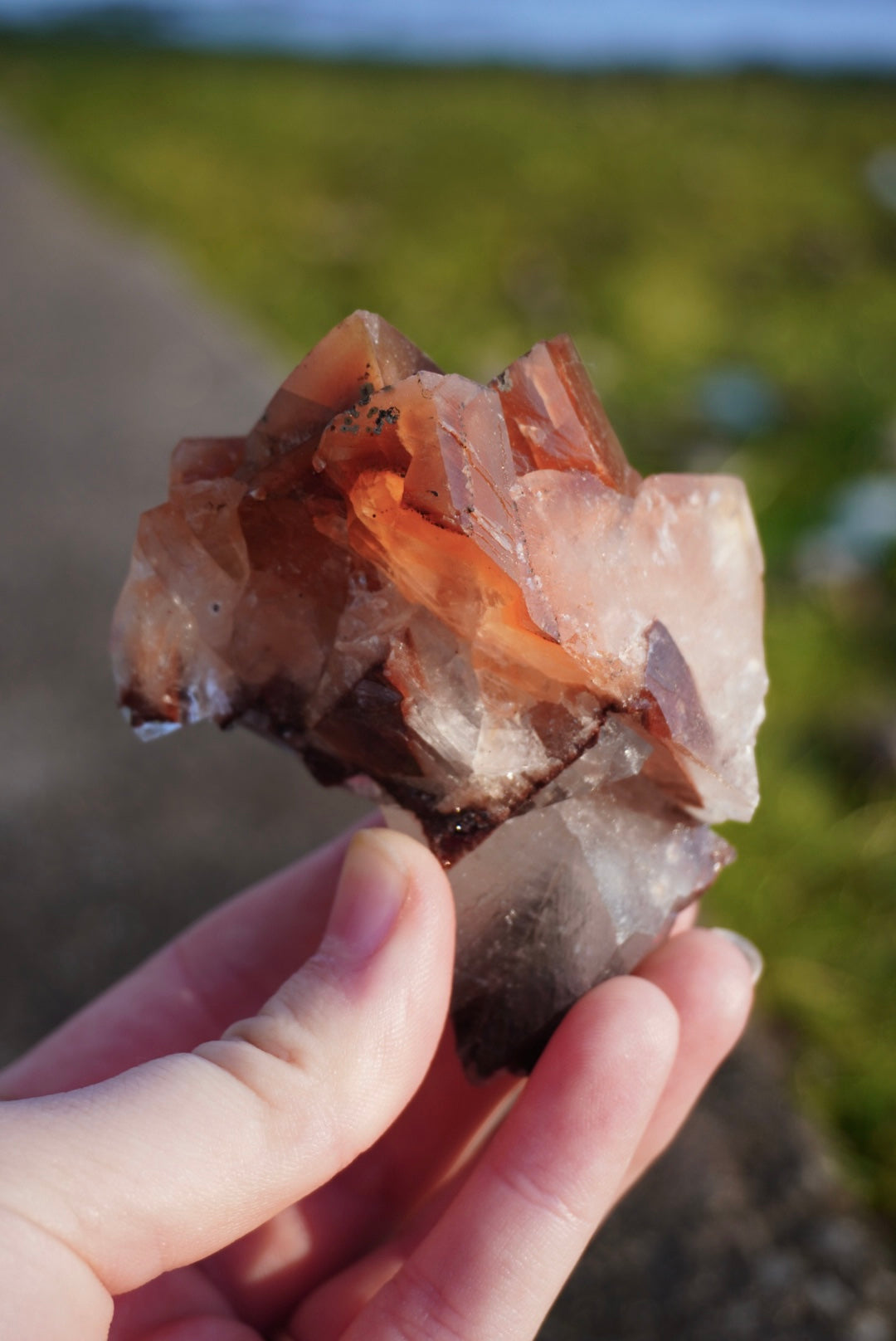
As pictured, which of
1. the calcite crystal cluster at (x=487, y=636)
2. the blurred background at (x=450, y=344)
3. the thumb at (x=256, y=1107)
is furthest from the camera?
the blurred background at (x=450, y=344)

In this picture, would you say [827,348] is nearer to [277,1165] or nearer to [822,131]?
[822,131]

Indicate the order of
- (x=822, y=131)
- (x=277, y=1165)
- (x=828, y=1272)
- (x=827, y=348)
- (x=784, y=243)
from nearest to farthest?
(x=277, y=1165)
(x=828, y=1272)
(x=827, y=348)
(x=784, y=243)
(x=822, y=131)

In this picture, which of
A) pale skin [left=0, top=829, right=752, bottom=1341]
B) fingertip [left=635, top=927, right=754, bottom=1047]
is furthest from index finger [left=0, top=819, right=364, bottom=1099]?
fingertip [left=635, top=927, right=754, bottom=1047]

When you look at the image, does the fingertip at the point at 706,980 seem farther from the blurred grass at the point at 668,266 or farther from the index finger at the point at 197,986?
the blurred grass at the point at 668,266

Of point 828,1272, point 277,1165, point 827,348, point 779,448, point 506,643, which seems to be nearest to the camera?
point 277,1165

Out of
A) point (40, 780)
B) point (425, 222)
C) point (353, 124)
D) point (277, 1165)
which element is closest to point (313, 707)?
point (277, 1165)

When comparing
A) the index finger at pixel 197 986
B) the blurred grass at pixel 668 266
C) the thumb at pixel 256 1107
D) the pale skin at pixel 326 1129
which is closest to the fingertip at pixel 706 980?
the pale skin at pixel 326 1129

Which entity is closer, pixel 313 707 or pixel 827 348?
pixel 313 707
